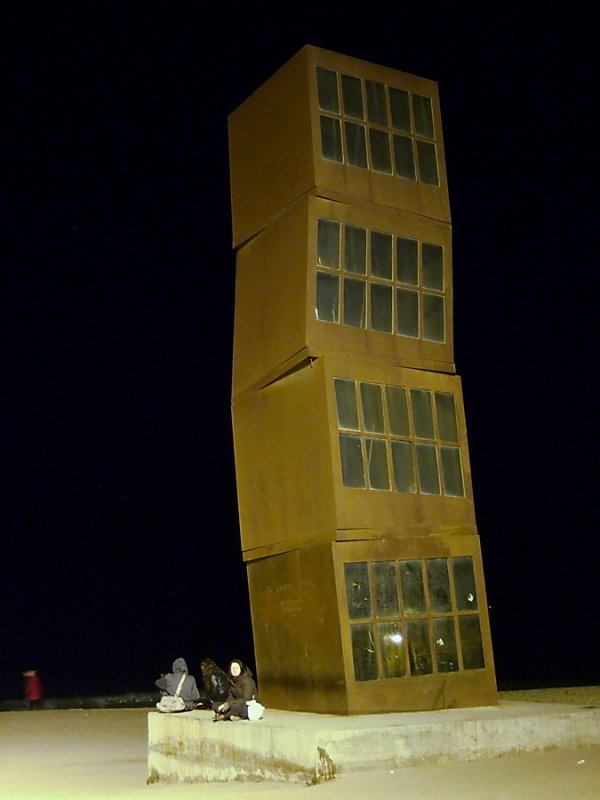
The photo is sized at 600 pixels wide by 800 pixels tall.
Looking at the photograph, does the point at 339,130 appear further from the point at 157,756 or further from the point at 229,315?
the point at 229,315

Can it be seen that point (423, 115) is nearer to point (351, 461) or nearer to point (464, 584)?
point (351, 461)

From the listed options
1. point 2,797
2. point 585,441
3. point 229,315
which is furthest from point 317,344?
point 585,441

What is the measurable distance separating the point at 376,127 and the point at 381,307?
1946mm

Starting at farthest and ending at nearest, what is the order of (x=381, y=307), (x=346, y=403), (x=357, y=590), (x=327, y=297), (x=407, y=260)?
1. (x=407, y=260)
2. (x=381, y=307)
3. (x=327, y=297)
4. (x=346, y=403)
5. (x=357, y=590)

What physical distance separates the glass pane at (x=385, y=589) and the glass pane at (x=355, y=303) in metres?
2.44

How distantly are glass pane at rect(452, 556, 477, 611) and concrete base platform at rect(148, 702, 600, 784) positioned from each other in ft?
3.40

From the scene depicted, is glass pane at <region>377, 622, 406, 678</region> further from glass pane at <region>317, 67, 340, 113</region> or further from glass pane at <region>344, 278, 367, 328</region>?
glass pane at <region>317, 67, 340, 113</region>

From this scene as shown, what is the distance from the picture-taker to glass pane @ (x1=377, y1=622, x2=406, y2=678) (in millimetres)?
10906

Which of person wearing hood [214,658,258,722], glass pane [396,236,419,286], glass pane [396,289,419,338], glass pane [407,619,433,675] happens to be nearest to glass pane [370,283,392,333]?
glass pane [396,289,419,338]

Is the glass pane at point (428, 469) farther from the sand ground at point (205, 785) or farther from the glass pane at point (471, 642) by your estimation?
the sand ground at point (205, 785)

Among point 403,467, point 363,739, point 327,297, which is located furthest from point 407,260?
point 363,739

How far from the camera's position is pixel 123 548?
4712cm

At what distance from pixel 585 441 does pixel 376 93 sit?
3430cm

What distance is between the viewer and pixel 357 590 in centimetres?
1093
